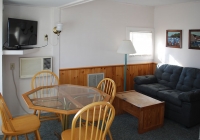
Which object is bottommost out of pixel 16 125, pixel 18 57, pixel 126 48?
pixel 16 125

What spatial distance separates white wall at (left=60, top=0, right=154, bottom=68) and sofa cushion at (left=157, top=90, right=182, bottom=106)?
125cm

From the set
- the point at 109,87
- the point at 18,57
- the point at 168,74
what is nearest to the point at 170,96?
the point at 168,74

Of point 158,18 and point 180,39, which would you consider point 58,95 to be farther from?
point 158,18

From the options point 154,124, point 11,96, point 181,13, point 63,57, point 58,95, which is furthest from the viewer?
point 181,13

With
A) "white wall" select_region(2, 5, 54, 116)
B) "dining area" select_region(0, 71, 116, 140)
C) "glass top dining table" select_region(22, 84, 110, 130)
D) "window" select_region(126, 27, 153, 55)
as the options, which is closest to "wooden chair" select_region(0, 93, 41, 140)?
"dining area" select_region(0, 71, 116, 140)

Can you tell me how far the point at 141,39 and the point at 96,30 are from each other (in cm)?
124

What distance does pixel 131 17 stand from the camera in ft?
15.9

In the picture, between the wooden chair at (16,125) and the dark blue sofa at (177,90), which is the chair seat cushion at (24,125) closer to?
the wooden chair at (16,125)

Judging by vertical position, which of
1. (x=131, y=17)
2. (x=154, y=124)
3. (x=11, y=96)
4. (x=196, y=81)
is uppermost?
(x=131, y=17)

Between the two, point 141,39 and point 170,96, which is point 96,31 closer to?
point 141,39

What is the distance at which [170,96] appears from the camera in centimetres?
380

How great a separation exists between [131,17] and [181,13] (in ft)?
3.49

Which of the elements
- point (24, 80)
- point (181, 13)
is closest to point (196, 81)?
point (181, 13)

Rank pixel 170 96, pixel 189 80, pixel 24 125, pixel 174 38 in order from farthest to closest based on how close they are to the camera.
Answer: pixel 174 38 → pixel 189 80 → pixel 170 96 → pixel 24 125
